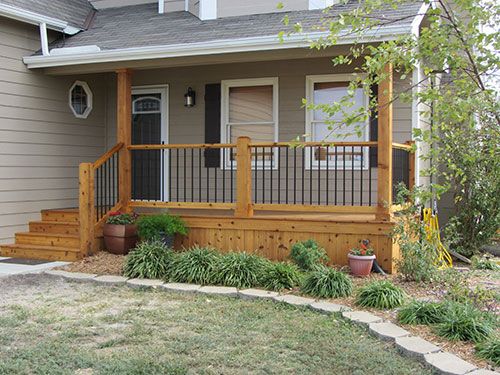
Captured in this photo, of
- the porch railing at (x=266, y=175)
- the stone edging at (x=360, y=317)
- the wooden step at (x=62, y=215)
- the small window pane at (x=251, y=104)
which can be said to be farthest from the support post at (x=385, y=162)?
the wooden step at (x=62, y=215)

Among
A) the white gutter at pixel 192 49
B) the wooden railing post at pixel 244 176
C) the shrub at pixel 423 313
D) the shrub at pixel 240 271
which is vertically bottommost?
the shrub at pixel 423 313

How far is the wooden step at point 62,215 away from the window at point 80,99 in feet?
5.90

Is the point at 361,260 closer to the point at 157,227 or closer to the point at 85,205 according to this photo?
the point at 157,227

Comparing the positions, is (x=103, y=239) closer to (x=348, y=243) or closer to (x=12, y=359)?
(x=348, y=243)

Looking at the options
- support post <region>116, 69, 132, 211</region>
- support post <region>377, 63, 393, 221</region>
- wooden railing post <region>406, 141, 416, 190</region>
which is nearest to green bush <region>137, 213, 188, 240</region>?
support post <region>116, 69, 132, 211</region>

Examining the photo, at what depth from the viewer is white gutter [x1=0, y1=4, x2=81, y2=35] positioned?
7914 millimetres

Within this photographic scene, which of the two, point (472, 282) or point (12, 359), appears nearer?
point (12, 359)

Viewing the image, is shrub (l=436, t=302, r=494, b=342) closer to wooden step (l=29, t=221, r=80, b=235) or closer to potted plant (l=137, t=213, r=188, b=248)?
potted plant (l=137, t=213, r=188, b=248)

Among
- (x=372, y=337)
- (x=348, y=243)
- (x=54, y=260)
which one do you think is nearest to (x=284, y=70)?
(x=348, y=243)

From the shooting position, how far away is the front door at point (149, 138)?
377 inches

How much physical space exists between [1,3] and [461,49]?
6.67 meters

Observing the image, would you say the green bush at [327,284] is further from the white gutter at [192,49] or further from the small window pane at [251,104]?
the small window pane at [251,104]

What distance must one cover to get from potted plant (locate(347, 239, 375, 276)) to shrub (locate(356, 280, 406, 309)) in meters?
1.00

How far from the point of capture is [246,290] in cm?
595
